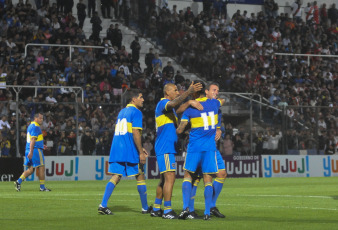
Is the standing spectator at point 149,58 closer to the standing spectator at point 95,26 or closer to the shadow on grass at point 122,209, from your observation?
the standing spectator at point 95,26

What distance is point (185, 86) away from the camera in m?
33.9

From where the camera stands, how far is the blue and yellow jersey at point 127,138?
13555 millimetres

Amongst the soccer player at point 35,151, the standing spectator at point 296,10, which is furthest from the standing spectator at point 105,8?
the soccer player at point 35,151

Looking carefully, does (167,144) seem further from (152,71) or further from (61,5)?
(61,5)

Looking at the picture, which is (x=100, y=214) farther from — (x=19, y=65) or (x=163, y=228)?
(x=19, y=65)

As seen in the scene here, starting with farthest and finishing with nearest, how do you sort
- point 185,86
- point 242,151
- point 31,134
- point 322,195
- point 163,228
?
point 185,86 < point 242,151 < point 31,134 < point 322,195 < point 163,228

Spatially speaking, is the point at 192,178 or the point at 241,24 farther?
the point at 241,24

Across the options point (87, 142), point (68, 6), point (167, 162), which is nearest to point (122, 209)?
point (167, 162)

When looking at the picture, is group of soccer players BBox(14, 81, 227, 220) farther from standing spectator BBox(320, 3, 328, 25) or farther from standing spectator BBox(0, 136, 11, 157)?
standing spectator BBox(320, 3, 328, 25)

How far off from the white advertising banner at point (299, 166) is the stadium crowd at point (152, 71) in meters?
0.64

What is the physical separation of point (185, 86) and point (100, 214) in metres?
20.7

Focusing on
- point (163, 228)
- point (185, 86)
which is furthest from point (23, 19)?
point (163, 228)

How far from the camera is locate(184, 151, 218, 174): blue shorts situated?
1247cm

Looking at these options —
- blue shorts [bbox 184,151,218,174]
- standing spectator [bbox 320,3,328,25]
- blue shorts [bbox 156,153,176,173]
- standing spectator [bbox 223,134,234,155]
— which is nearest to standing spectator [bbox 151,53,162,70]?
standing spectator [bbox 223,134,234,155]
